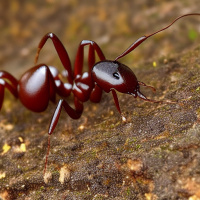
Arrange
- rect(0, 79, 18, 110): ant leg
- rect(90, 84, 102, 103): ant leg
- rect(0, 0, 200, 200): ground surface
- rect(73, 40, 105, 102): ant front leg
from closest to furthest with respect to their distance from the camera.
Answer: rect(0, 0, 200, 200): ground surface → rect(90, 84, 102, 103): ant leg → rect(73, 40, 105, 102): ant front leg → rect(0, 79, 18, 110): ant leg

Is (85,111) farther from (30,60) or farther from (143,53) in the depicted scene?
(30,60)

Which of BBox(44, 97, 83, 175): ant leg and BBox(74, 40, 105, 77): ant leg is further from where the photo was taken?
BBox(74, 40, 105, 77): ant leg

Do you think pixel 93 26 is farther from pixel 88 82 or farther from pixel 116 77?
pixel 116 77

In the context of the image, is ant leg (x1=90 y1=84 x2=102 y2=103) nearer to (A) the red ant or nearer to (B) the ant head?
(A) the red ant

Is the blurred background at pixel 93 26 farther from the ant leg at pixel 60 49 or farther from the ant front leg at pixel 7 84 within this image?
the ant leg at pixel 60 49

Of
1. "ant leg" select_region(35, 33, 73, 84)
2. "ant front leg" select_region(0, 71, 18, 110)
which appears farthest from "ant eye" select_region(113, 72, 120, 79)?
"ant front leg" select_region(0, 71, 18, 110)

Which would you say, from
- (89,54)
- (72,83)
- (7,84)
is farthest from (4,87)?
(89,54)

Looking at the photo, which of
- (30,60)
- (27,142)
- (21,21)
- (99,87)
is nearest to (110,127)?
(99,87)
